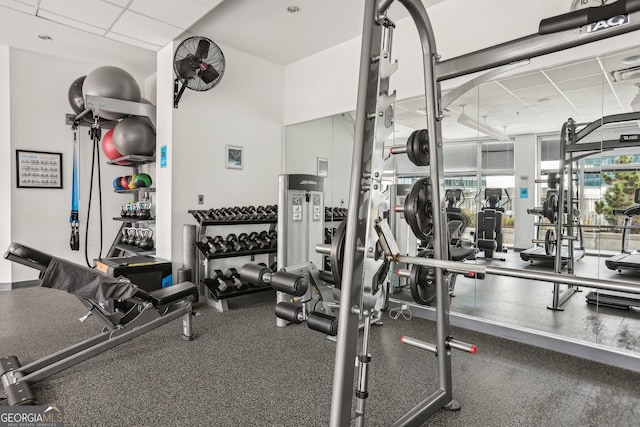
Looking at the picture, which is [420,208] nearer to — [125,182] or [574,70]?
[574,70]

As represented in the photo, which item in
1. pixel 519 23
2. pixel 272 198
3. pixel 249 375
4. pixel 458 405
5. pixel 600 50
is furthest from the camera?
pixel 272 198

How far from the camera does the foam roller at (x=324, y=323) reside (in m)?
1.57

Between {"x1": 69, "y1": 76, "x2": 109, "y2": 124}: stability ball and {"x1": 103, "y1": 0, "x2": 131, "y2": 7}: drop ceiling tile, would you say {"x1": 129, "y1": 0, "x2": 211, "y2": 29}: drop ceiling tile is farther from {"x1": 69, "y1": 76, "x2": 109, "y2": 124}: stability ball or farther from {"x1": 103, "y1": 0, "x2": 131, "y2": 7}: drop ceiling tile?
{"x1": 69, "y1": 76, "x2": 109, "y2": 124}: stability ball

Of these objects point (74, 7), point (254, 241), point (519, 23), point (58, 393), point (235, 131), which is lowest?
point (58, 393)

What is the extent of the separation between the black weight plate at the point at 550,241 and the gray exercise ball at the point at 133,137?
448 cm

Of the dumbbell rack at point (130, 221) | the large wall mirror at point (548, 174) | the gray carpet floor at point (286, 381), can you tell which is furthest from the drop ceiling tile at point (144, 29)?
the gray carpet floor at point (286, 381)

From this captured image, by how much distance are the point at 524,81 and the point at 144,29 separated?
12.4ft

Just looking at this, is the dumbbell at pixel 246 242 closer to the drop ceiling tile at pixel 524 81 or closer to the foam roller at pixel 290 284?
the foam roller at pixel 290 284

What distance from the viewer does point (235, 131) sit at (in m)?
4.84

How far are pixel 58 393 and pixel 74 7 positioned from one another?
131 inches

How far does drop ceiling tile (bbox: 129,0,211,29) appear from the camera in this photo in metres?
3.43

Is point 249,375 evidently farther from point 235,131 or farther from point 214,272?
point 235,131

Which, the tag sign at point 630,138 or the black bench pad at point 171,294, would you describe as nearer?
the tag sign at point 630,138

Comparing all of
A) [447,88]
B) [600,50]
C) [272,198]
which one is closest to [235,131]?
[272,198]
